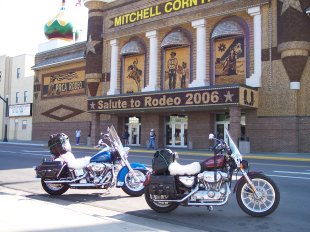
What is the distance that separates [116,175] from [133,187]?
491mm

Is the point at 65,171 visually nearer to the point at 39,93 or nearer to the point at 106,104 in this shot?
the point at 106,104

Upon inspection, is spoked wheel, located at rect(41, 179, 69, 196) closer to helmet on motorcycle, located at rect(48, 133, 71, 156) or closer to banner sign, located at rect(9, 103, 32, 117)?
helmet on motorcycle, located at rect(48, 133, 71, 156)

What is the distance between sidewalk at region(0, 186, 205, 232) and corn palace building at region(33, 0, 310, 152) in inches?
734

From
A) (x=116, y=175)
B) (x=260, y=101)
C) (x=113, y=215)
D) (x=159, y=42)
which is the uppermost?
(x=159, y=42)

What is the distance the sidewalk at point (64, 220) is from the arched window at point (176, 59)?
24247mm

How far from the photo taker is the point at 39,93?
1781 inches

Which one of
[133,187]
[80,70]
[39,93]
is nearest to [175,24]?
[80,70]

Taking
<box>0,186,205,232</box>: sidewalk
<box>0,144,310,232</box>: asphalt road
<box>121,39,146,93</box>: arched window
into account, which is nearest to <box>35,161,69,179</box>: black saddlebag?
<box>0,144,310,232</box>: asphalt road

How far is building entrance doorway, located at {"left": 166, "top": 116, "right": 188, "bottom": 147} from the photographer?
3170 centimetres

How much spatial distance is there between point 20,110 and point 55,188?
136ft

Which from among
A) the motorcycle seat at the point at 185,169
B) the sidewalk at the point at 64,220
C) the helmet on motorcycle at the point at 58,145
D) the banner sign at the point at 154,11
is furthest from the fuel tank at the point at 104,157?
the banner sign at the point at 154,11

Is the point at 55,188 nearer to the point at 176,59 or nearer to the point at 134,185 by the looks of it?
the point at 134,185

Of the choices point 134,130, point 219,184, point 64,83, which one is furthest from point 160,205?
point 64,83

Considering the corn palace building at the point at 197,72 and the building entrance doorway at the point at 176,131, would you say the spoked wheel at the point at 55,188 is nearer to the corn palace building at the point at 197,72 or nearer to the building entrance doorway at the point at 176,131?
the corn palace building at the point at 197,72
